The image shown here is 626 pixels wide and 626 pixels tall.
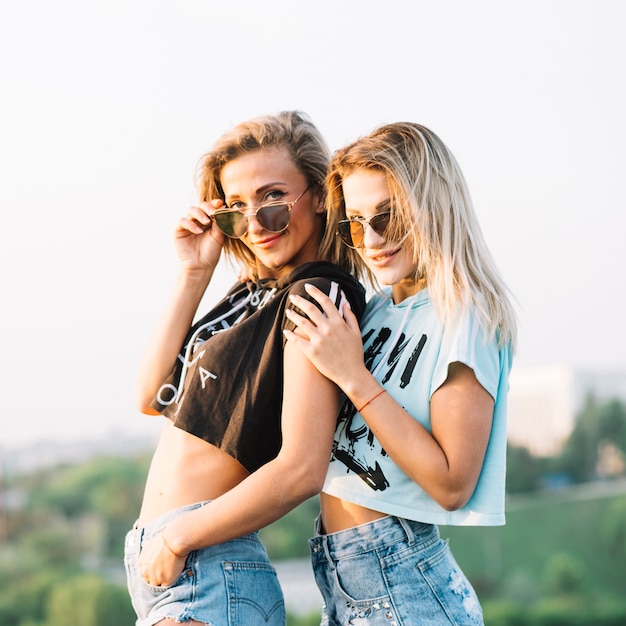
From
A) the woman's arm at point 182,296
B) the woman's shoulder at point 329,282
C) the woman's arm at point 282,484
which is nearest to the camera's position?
the woman's arm at point 282,484

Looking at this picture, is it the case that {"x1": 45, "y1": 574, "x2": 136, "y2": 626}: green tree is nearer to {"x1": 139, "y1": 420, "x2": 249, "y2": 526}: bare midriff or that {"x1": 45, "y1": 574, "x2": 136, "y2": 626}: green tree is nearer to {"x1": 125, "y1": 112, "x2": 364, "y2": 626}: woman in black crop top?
{"x1": 125, "y1": 112, "x2": 364, "y2": 626}: woman in black crop top

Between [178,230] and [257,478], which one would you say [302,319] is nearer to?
[257,478]

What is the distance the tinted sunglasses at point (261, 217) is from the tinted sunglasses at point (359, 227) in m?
0.17

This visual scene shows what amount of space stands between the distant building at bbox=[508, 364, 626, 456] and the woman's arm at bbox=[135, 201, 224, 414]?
44698 mm

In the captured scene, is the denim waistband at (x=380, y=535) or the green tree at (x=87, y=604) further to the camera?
the green tree at (x=87, y=604)

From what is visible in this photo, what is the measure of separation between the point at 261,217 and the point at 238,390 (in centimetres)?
54

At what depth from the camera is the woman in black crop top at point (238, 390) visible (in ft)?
8.37

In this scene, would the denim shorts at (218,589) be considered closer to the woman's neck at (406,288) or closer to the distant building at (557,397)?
the woman's neck at (406,288)

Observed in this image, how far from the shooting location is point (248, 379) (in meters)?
2.68

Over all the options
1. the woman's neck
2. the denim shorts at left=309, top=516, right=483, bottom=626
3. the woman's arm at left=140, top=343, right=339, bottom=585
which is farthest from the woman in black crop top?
the denim shorts at left=309, top=516, right=483, bottom=626

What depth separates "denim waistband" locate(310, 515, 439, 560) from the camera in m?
2.65

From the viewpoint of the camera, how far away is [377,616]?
262 centimetres

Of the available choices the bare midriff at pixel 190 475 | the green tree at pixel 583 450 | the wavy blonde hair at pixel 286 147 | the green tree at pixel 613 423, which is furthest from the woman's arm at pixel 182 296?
the green tree at pixel 613 423

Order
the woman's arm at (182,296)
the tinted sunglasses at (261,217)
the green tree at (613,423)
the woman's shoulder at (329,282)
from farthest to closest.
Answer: the green tree at (613,423) → the woman's arm at (182,296) → the tinted sunglasses at (261,217) → the woman's shoulder at (329,282)
